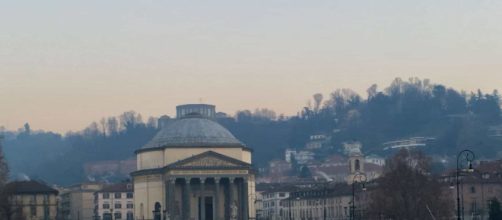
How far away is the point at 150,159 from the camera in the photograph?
137 metres

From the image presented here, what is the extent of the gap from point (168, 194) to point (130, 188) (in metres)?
40.6

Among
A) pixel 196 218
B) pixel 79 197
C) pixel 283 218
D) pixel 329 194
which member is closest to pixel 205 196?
pixel 196 218

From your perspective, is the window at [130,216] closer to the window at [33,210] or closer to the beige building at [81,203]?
the beige building at [81,203]

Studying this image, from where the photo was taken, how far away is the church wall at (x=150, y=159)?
444 feet

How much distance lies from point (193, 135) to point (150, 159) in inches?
206

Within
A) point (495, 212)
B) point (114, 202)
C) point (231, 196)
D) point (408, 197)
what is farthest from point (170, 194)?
point (495, 212)

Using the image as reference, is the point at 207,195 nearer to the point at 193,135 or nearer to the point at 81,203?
the point at 193,135

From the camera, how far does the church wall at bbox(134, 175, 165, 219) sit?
439ft

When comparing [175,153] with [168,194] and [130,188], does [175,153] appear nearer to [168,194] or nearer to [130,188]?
[168,194]

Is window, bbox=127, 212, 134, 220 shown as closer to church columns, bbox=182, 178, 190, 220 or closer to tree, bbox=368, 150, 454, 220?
church columns, bbox=182, 178, 190, 220

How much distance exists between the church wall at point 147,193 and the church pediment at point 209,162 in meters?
4.16

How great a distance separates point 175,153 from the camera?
5271 inches

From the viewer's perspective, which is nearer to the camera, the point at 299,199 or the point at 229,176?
the point at 229,176

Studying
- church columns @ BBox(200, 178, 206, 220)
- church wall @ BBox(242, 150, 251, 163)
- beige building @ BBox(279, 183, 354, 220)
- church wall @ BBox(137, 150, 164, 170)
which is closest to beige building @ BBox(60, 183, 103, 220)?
beige building @ BBox(279, 183, 354, 220)
